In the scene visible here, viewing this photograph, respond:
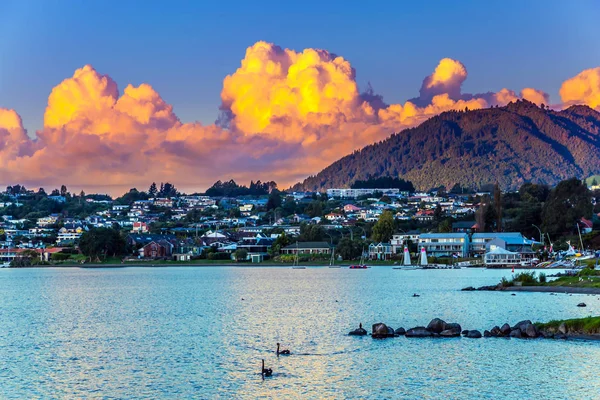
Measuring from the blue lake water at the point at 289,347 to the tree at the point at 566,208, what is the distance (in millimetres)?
70810

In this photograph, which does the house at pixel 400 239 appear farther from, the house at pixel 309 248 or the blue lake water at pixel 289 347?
the blue lake water at pixel 289 347

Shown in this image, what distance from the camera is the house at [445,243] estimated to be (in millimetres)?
142875

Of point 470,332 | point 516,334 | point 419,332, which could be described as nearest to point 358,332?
point 419,332

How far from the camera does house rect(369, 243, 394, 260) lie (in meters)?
148

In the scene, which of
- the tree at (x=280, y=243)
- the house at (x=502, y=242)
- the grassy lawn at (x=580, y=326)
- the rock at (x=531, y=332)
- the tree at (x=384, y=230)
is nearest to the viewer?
the grassy lawn at (x=580, y=326)

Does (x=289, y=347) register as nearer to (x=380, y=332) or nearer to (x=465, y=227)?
(x=380, y=332)

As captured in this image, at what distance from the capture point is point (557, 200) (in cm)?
13800

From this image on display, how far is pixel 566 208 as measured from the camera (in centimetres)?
13688

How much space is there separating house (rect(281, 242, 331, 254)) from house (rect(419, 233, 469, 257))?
62.9ft

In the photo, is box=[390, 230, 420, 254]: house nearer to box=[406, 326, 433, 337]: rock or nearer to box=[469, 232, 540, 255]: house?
box=[469, 232, 540, 255]: house

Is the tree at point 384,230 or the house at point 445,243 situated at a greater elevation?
the tree at point 384,230

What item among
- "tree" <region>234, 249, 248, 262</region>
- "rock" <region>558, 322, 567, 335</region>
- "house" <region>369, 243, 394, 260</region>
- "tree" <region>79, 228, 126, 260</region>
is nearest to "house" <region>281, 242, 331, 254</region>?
"tree" <region>234, 249, 248, 262</region>

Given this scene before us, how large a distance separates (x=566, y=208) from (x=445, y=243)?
21.2m

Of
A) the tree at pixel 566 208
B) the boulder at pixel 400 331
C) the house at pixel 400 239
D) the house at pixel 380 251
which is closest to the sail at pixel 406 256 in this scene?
the house at pixel 400 239
